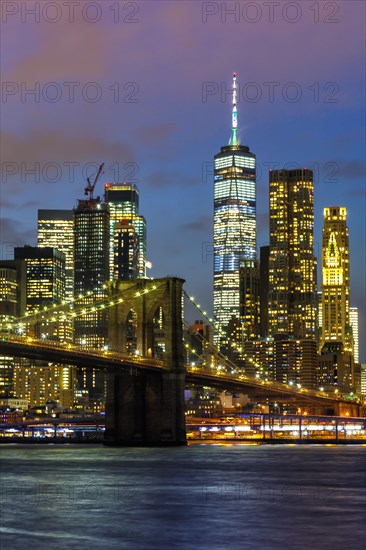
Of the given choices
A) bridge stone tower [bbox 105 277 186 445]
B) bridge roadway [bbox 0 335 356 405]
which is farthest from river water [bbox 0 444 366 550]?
bridge stone tower [bbox 105 277 186 445]

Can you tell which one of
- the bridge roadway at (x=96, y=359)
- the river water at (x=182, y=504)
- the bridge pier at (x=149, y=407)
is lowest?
the river water at (x=182, y=504)

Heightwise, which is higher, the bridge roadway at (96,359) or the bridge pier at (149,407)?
the bridge roadway at (96,359)

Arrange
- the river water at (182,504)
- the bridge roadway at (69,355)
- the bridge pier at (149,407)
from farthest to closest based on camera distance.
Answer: the bridge pier at (149,407), the bridge roadway at (69,355), the river water at (182,504)

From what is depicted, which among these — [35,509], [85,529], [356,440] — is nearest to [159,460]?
[35,509]

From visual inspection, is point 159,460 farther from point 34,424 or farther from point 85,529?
point 34,424

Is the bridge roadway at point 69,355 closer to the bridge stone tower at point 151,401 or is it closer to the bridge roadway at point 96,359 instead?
the bridge roadway at point 96,359

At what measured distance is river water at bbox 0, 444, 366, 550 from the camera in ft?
122

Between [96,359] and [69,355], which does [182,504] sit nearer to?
[69,355]

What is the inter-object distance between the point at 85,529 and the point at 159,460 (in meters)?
40.5

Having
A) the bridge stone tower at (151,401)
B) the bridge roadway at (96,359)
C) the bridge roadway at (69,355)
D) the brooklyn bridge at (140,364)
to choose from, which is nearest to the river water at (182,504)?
the bridge roadway at (69,355)

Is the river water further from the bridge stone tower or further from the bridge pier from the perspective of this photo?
the bridge stone tower

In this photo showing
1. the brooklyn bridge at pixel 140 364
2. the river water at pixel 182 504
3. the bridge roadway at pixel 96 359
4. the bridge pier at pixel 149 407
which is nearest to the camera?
the river water at pixel 182 504

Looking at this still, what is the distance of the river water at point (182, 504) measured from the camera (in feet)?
122

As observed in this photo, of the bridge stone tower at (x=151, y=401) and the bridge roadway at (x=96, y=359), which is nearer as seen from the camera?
the bridge roadway at (x=96, y=359)
